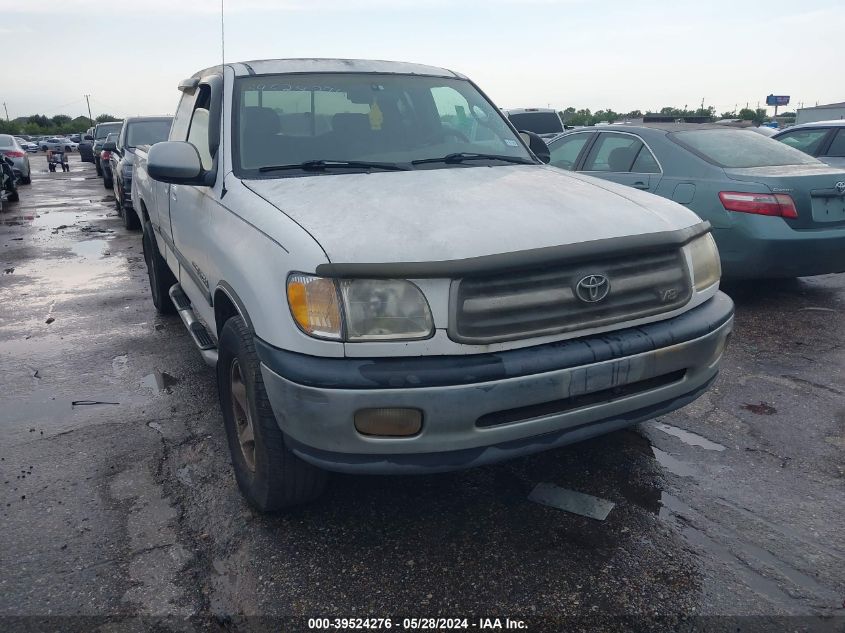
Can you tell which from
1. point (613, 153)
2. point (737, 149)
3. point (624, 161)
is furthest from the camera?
point (613, 153)

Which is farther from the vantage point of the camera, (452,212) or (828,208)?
(828,208)

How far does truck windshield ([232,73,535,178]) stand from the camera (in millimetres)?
3225

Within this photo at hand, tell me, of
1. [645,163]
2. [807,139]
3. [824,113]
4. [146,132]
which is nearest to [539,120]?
[807,139]

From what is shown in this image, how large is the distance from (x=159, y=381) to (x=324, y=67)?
230 cm

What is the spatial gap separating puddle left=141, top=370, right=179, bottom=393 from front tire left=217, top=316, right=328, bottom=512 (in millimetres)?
1536

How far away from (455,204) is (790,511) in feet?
6.24

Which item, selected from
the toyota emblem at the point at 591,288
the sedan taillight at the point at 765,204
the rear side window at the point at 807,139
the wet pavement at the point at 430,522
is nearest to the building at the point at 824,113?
the rear side window at the point at 807,139

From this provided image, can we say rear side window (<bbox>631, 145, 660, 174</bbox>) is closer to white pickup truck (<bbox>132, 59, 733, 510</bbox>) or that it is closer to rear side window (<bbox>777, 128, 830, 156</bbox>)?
rear side window (<bbox>777, 128, 830, 156</bbox>)

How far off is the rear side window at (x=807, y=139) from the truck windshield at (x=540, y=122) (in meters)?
7.87

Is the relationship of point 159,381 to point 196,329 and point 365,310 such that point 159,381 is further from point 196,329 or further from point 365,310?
point 365,310

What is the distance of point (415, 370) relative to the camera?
2166 mm

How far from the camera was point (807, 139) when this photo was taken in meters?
8.07

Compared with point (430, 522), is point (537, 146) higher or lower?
higher

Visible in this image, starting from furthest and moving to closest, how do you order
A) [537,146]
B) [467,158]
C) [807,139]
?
1. [807,139]
2. [537,146]
3. [467,158]
